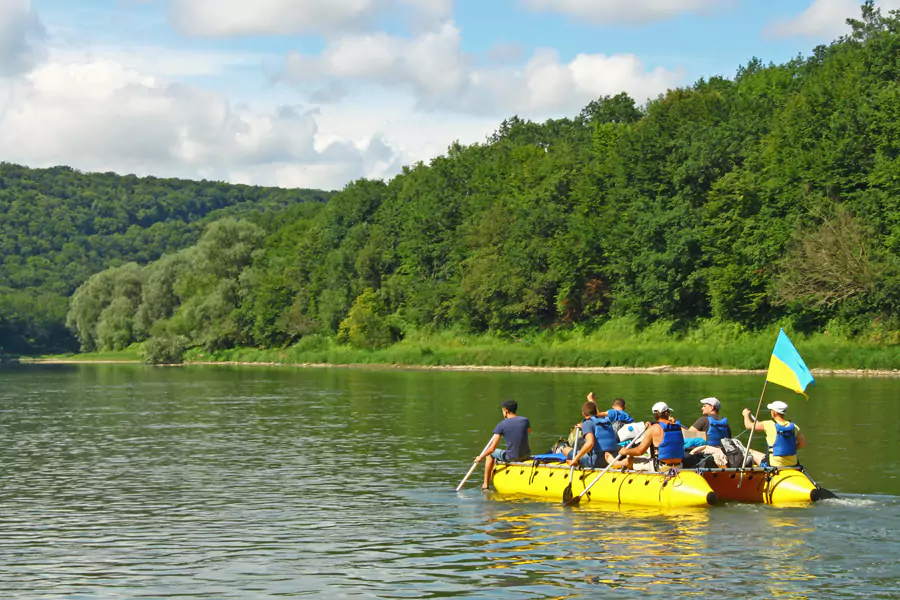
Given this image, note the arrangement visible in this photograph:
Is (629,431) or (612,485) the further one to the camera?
(629,431)

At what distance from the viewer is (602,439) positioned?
81.9 feet

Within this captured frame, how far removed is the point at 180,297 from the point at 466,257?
39830 millimetres

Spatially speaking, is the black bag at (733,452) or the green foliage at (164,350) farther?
the green foliage at (164,350)

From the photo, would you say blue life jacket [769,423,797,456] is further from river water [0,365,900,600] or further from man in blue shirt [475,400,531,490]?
man in blue shirt [475,400,531,490]

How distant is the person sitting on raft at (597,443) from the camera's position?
24.7 metres

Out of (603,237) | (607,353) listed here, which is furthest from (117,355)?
(607,353)

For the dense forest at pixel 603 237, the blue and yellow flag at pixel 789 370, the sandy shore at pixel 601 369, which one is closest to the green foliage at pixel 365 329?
the dense forest at pixel 603 237

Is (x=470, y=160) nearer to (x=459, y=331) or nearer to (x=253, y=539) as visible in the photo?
(x=459, y=331)

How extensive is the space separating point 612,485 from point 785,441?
12.1 feet

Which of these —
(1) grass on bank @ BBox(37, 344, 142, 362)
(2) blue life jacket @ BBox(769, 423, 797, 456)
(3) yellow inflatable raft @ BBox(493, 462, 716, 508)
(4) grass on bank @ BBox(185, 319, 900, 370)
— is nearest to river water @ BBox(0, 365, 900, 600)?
(3) yellow inflatable raft @ BBox(493, 462, 716, 508)

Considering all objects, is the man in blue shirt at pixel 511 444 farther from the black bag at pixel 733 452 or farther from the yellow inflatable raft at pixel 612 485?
the black bag at pixel 733 452

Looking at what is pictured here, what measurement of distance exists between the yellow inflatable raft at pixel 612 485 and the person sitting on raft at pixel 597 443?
53cm

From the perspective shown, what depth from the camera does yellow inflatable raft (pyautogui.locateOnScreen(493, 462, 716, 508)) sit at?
22.8 m

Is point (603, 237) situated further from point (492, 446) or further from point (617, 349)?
point (492, 446)
